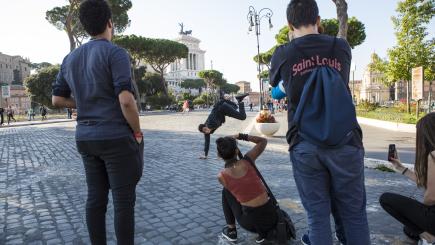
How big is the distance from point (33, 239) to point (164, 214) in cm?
132

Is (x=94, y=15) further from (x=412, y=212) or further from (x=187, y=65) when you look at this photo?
(x=187, y=65)

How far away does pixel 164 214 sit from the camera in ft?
13.8

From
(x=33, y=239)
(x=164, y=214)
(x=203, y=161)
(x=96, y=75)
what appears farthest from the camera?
(x=203, y=161)

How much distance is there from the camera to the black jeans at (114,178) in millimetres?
2381

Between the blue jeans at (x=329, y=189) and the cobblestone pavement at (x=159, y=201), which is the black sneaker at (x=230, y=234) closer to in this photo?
the cobblestone pavement at (x=159, y=201)

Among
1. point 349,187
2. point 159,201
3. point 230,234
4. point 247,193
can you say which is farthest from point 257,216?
point 159,201

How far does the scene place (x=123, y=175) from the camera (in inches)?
94.1

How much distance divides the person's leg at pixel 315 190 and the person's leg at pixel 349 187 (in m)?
0.05

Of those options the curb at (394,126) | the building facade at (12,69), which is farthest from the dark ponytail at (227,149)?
the building facade at (12,69)

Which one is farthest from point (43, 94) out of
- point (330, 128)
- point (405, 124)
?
point (330, 128)

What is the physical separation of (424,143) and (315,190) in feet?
3.32

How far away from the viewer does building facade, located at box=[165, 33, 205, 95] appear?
376 ft

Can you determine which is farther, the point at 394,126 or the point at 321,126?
the point at 394,126

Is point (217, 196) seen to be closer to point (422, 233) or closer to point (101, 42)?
point (422, 233)
